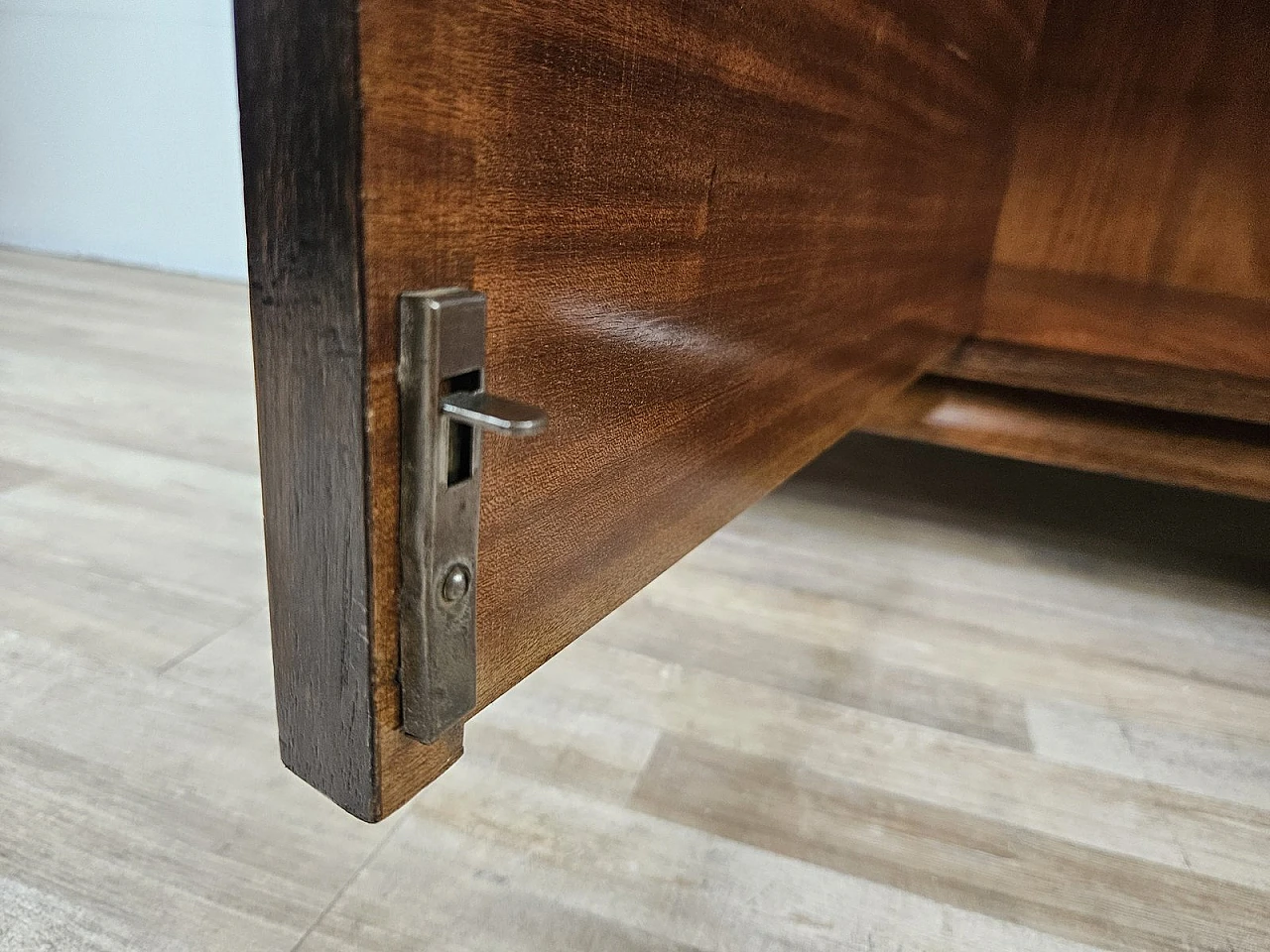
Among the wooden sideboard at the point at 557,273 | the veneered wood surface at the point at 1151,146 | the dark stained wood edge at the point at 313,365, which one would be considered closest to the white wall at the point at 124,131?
the veneered wood surface at the point at 1151,146

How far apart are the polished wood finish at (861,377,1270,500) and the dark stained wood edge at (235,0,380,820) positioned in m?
0.59

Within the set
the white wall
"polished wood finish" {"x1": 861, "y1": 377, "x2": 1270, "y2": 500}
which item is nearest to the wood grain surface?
"polished wood finish" {"x1": 861, "y1": 377, "x2": 1270, "y2": 500}

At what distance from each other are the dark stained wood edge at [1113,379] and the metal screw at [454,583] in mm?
620

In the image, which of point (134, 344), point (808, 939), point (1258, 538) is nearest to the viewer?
point (808, 939)

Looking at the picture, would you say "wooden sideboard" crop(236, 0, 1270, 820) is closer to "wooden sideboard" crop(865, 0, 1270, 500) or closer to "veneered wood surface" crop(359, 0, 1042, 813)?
"veneered wood surface" crop(359, 0, 1042, 813)

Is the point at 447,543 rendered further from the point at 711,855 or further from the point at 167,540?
the point at 167,540

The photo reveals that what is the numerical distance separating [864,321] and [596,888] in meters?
0.30

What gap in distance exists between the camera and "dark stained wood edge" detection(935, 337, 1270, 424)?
0.69 metres

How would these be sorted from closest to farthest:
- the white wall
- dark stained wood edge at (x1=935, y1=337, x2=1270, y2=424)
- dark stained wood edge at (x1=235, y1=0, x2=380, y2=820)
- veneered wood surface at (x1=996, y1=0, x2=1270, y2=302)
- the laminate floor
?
dark stained wood edge at (x1=235, y1=0, x2=380, y2=820)
the laminate floor
dark stained wood edge at (x1=935, y1=337, x2=1270, y2=424)
veneered wood surface at (x1=996, y1=0, x2=1270, y2=302)
the white wall

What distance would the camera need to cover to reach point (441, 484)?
0.19m

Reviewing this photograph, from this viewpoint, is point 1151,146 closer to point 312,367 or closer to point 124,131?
point 312,367

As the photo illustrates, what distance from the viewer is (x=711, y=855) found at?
1.58 ft

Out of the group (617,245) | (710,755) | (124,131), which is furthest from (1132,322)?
(124,131)

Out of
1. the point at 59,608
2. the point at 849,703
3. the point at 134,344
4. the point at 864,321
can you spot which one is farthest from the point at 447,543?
the point at 134,344
